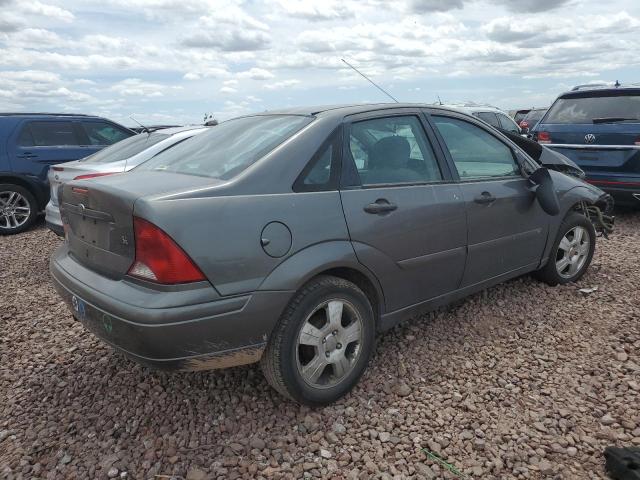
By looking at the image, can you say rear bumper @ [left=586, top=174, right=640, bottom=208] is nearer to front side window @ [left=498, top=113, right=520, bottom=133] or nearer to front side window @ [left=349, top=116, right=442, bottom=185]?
front side window @ [left=349, top=116, right=442, bottom=185]

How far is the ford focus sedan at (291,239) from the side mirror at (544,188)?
0.20m

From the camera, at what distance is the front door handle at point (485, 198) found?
339cm

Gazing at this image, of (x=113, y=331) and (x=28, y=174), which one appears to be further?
(x=28, y=174)

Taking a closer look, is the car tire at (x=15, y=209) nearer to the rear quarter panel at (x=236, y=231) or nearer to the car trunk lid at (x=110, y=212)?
the car trunk lid at (x=110, y=212)

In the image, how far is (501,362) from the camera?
10.5 feet

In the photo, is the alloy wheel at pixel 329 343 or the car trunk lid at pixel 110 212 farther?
the alloy wheel at pixel 329 343

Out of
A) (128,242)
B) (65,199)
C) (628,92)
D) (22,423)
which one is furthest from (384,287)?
(628,92)

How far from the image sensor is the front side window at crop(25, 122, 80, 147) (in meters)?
A: 7.82

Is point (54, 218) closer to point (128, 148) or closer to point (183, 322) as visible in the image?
point (128, 148)

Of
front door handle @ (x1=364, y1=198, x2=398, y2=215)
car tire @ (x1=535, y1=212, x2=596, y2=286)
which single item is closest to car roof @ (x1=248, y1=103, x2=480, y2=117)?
front door handle @ (x1=364, y1=198, x2=398, y2=215)

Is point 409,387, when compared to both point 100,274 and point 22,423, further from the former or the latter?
point 22,423

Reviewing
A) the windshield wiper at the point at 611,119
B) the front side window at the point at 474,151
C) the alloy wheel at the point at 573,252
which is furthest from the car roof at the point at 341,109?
the windshield wiper at the point at 611,119

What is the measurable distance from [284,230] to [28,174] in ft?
22.4

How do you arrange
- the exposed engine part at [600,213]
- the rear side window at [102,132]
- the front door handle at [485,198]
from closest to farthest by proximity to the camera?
the front door handle at [485,198] < the exposed engine part at [600,213] < the rear side window at [102,132]
